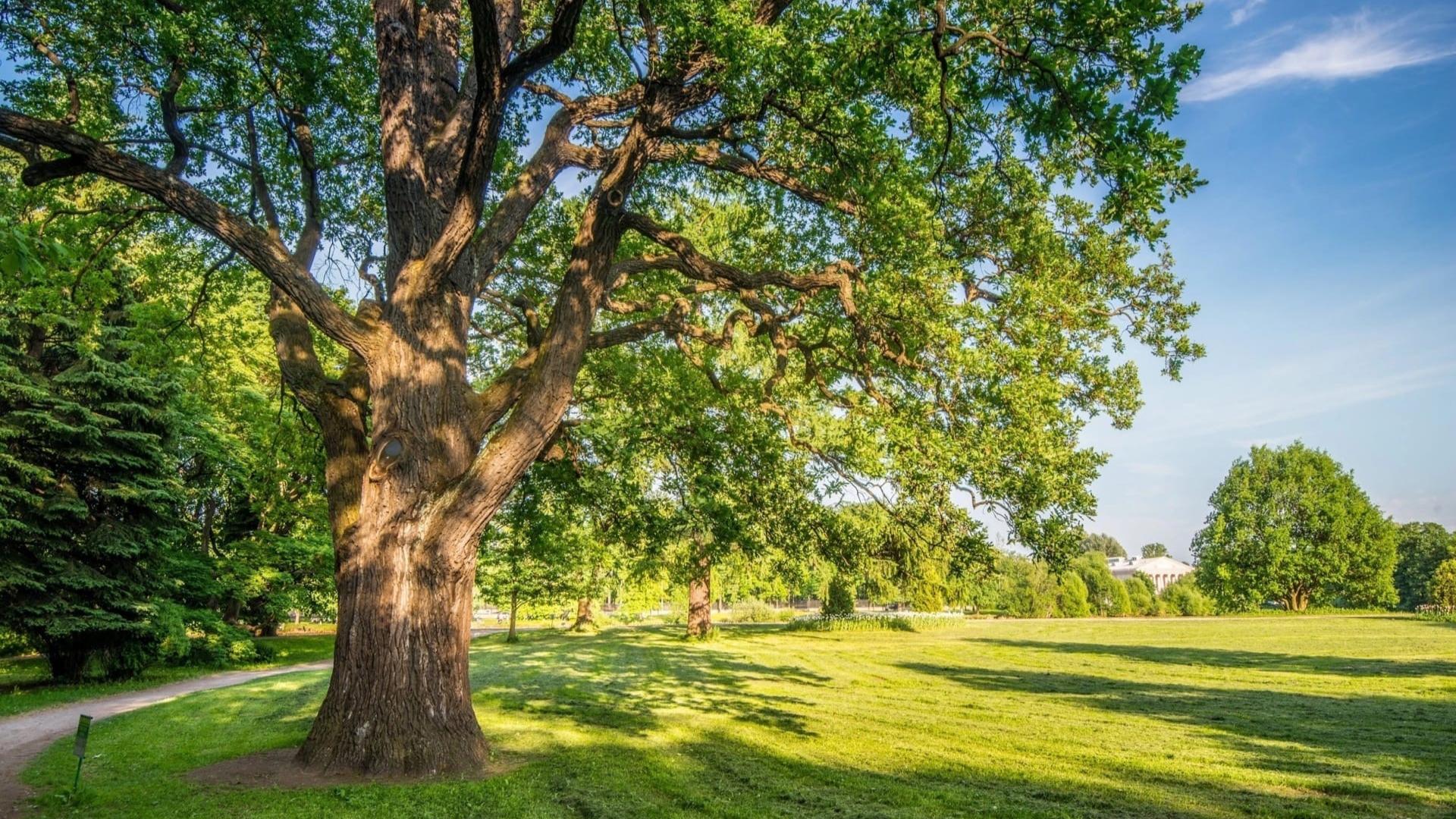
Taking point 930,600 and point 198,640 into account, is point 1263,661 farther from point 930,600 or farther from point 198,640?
point 198,640

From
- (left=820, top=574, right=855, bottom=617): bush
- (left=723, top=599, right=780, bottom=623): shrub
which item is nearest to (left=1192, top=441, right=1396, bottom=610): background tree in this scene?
(left=820, top=574, right=855, bottom=617): bush

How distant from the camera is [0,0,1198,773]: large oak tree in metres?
6.38

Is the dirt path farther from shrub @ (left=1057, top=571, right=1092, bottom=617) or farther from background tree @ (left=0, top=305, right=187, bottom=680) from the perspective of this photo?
shrub @ (left=1057, top=571, right=1092, bottom=617)

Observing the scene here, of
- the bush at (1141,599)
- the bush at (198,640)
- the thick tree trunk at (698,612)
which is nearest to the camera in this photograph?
the bush at (198,640)

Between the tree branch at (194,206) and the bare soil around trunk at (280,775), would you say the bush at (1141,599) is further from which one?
the tree branch at (194,206)

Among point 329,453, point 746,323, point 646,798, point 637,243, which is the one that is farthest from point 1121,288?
point 329,453

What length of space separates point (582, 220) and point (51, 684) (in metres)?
16.4

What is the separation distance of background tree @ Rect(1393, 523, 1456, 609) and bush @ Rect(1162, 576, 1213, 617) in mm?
27973

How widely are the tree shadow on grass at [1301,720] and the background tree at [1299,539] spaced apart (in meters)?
40.6

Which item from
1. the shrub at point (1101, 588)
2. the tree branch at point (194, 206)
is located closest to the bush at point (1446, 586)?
the shrub at point (1101, 588)

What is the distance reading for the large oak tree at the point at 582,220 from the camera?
638 centimetres

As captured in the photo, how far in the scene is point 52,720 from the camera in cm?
1134

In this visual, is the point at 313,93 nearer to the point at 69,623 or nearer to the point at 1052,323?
the point at 1052,323

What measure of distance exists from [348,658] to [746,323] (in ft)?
20.4
